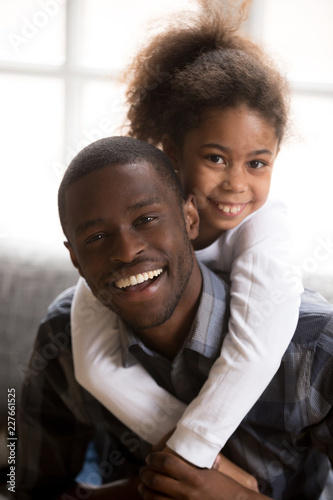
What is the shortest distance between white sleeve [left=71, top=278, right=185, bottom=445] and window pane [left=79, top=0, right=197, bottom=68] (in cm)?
96

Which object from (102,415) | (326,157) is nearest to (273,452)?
(102,415)

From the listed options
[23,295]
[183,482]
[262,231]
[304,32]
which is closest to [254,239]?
[262,231]

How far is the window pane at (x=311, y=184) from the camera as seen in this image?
1482mm

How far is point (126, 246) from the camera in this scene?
0.75 m

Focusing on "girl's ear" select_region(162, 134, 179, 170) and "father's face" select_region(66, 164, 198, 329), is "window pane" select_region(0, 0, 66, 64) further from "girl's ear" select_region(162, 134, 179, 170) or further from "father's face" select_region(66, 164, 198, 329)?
"father's face" select_region(66, 164, 198, 329)

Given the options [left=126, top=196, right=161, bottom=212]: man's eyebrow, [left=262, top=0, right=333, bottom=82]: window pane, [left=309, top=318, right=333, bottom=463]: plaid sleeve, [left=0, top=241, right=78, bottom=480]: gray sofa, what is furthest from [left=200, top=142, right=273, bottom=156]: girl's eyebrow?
[left=262, top=0, right=333, bottom=82]: window pane

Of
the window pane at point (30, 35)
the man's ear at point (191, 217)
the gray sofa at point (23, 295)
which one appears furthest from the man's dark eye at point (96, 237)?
the window pane at point (30, 35)

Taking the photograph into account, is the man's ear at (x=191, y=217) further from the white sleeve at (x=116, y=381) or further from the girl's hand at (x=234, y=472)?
the girl's hand at (x=234, y=472)

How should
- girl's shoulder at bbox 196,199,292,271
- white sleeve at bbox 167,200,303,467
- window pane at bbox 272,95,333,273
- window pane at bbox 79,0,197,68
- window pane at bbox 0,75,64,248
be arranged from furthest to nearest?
window pane at bbox 0,75,64,248
window pane at bbox 79,0,197,68
window pane at bbox 272,95,333,273
girl's shoulder at bbox 196,199,292,271
white sleeve at bbox 167,200,303,467

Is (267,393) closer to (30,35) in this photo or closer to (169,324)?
(169,324)

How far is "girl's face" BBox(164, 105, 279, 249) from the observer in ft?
2.61

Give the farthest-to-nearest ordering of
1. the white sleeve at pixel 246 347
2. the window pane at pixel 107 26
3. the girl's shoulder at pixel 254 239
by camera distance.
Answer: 1. the window pane at pixel 107 26
2. the girl's shoulder at pixel 254 239
3. the white sleeve at pixel 246 347

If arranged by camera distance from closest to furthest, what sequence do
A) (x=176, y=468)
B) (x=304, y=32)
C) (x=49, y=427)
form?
(x=176, y=468)
(x=49, y=427)
(x=304, y=32)

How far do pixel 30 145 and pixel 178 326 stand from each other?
116cm
